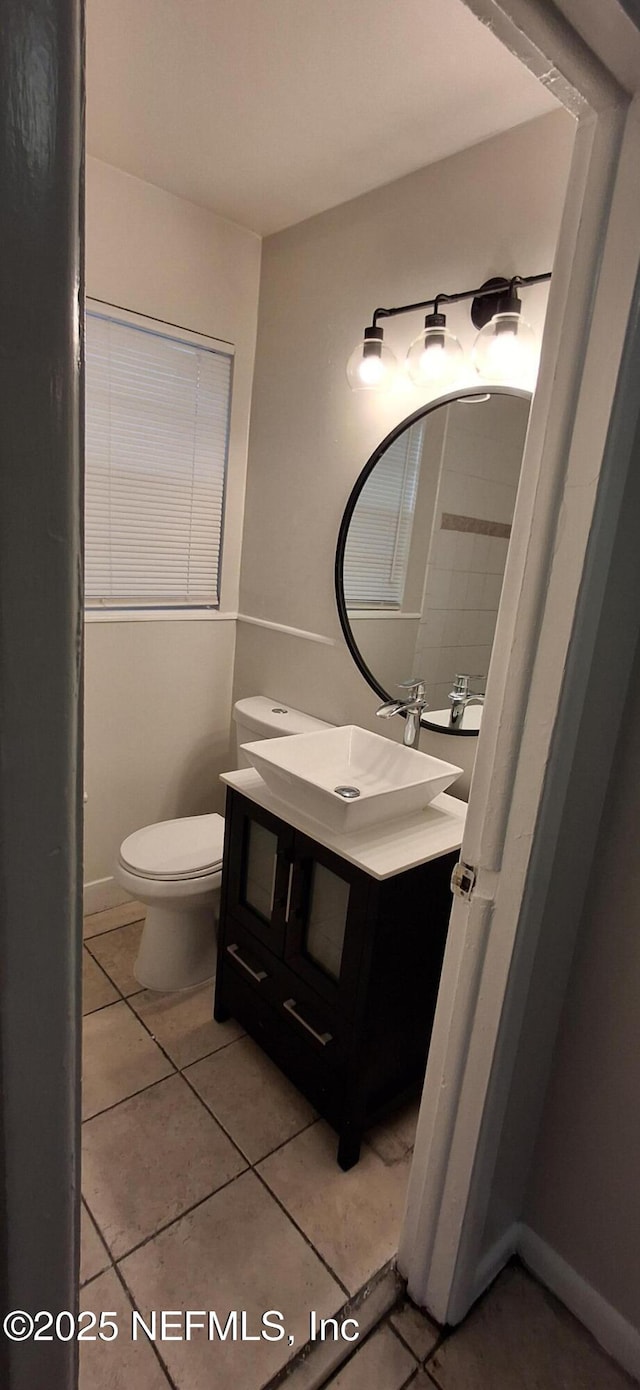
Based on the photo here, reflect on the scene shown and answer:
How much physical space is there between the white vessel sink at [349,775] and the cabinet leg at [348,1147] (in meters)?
0.71

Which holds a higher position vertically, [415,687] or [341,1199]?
→ [415,687]

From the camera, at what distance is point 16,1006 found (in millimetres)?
406

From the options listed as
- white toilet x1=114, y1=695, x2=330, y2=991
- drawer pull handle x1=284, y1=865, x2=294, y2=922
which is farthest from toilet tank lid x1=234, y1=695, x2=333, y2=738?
drawer pull handle x1=284, y1=865, x2=294, y2=922

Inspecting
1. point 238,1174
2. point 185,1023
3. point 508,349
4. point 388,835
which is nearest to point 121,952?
point 185,1023

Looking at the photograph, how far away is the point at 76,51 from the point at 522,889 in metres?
1.01

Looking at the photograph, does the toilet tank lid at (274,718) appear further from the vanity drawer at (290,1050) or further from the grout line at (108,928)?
→ the grout line at (108,928)

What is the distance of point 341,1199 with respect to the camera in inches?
56.4

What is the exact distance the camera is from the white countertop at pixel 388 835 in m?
1.35

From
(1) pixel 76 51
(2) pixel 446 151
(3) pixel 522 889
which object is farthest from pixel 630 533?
(2) pixel 446 151

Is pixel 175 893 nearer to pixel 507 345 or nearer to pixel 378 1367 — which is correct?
pixel 378 1367

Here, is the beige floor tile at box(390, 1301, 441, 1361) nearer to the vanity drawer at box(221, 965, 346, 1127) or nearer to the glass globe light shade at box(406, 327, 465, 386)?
the vanity drawer at box(221, 965, 346, 1127)

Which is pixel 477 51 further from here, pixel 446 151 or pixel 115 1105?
pixel 115 1105

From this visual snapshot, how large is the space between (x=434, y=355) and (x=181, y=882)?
156cm

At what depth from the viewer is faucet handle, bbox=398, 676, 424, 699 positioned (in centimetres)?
180
